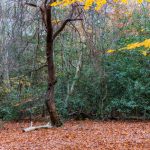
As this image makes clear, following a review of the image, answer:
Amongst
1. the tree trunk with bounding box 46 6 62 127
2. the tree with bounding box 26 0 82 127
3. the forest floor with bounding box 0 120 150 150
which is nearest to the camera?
the forest floor with bounding box 0 120 150 150

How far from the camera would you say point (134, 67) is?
496 inches

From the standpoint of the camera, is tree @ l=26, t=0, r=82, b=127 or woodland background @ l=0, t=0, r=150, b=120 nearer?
tree @ l=26, t=0, r=82, b=127

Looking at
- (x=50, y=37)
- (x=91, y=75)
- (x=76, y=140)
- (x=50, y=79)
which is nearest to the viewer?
(x=76, y=140)

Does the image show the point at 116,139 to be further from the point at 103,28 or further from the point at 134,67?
the point at 103,28

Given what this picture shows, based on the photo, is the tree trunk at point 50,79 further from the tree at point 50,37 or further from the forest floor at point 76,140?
the forest floor at point 76,140

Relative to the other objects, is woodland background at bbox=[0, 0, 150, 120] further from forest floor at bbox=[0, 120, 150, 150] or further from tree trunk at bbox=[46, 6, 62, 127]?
forest floor at bbox=[0, 120, 150, 150]

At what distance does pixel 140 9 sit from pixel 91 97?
4.56 m

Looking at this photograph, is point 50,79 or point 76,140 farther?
point 50,79

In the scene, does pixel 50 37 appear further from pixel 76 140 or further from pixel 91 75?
pixel 91 75

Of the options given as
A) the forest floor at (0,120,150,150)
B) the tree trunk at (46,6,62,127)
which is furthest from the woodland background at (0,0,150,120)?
the forest floor at (0,120,150,150)

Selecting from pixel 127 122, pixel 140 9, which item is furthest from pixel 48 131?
pixel 140 9

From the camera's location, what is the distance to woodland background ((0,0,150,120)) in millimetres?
12203

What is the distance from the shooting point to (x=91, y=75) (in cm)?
1273

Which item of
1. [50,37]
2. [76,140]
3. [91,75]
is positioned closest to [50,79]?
[50,37]
